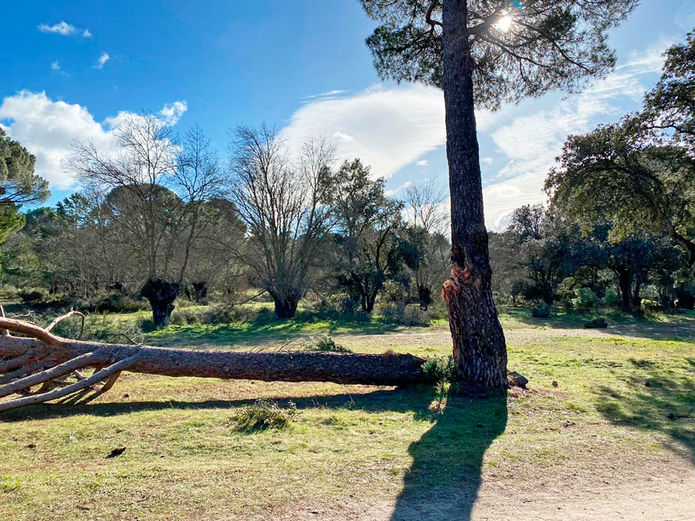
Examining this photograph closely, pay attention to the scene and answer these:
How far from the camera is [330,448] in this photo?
4180mm

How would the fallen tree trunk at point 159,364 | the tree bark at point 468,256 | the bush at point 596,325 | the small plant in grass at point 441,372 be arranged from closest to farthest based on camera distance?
the fallen tree trunk at point 159,364 → the tree bark at point 468,256 → the small plant in grass at point 441,372 → the bush at point 596,325

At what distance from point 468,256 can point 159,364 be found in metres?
5.35

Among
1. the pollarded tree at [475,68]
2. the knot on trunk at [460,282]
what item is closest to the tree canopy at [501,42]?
the pollarded tree at [475,68]

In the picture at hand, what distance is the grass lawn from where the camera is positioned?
9.99 ft

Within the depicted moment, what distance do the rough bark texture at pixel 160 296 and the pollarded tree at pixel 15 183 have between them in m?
6.90

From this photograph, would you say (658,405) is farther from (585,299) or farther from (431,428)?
(585,299)

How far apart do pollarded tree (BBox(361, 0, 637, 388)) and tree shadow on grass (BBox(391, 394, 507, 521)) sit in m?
1.17

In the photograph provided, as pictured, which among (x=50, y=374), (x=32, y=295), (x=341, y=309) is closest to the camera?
(x=50, y=374)

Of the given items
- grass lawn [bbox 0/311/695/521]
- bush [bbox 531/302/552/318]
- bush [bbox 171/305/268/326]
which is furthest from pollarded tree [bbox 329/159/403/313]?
grass lawn [bbox 0/311/695/521]

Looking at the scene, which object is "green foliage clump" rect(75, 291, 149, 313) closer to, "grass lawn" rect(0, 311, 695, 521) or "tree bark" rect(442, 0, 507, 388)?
"grass lawn" rect(0, 311, 695, 521)

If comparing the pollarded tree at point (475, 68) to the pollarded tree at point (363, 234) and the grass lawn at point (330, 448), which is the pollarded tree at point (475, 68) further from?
the pollarded tree at point (363, 234)

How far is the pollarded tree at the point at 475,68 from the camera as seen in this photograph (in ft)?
21.6

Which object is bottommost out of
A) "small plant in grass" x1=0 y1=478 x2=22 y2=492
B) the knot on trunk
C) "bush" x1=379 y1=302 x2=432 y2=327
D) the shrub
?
"bush" x1=379 y1=302 x2=432 y2=327

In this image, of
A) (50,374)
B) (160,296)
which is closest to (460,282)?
(50,374)
